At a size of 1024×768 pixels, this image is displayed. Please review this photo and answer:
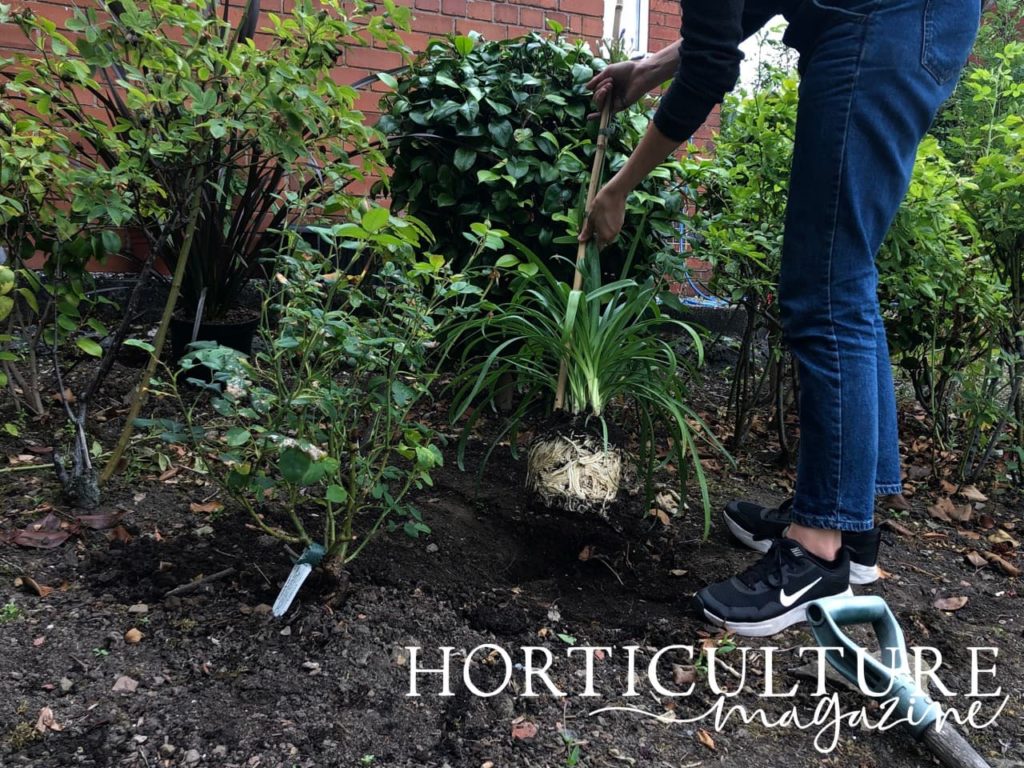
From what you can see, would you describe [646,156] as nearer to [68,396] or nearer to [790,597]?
[790,597]

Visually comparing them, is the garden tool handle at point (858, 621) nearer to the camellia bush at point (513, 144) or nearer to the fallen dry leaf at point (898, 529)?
the fallen dry leaf at point (898, 529)

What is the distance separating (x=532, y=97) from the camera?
2697 mm

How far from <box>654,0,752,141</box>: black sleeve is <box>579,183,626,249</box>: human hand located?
15.1 inches

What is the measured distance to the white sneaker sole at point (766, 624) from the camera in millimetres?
1706

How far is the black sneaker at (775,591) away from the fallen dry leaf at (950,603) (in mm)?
386

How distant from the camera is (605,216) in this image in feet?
7.36

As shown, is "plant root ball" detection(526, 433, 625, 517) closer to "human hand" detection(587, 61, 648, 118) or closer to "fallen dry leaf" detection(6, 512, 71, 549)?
"human hand" detection(587, 61, 648, 118)

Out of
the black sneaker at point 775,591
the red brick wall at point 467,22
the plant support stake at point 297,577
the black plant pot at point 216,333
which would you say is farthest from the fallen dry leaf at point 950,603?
the red brick wall at point 467,22

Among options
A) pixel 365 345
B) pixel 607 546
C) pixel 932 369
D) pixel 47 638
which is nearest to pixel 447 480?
pixel 607 546

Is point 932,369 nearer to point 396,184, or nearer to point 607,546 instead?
point 607,546

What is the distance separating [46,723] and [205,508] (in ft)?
2.50

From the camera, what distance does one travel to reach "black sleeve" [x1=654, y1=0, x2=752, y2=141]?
1.62 m

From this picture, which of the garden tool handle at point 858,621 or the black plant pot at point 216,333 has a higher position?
the black plant pot at point 216,333

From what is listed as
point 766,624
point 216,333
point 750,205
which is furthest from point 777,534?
point 216,333
